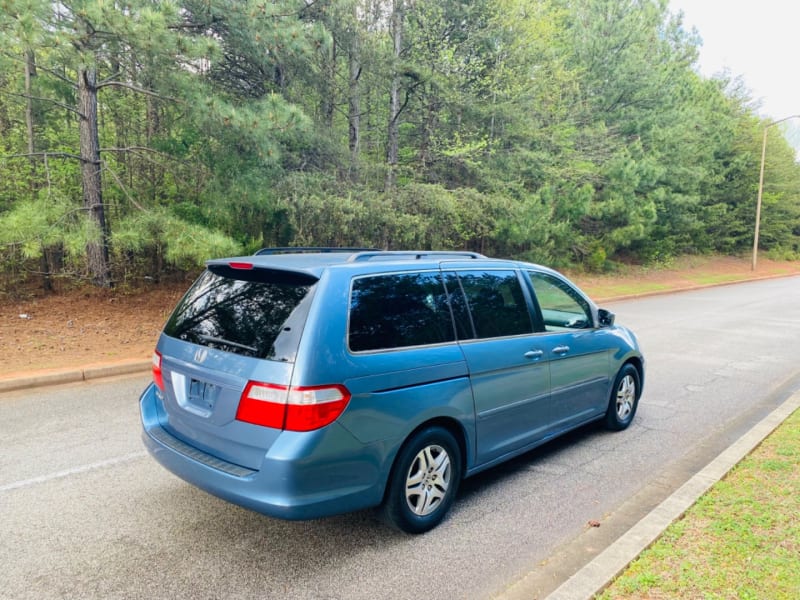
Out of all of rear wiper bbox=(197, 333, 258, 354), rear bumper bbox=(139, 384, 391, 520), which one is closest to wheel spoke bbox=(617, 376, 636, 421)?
rear bumper bbox=(139, 384, 391, 520)

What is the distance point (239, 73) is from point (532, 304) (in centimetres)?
1023

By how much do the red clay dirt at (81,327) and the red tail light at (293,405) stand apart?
18.5ft

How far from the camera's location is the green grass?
2.66 metres

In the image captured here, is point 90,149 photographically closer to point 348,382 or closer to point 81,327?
point 81,327

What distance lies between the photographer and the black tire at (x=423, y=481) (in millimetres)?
3172

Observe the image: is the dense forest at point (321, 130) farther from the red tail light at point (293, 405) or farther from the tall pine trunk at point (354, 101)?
the red tail light at point (293, 405)

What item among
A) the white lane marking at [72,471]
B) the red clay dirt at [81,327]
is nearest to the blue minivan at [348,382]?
the white lane marking at [72,471]

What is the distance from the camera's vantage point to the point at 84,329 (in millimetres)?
9078

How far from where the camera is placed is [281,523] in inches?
138

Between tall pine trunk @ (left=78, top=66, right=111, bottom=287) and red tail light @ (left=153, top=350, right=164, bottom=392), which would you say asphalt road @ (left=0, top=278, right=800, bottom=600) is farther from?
tall pine trunk @ (left=78, top=66, right=111, bottom=287)

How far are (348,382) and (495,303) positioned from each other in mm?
1566

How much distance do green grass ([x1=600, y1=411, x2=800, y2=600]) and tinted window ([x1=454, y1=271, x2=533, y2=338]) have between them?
1.67 m

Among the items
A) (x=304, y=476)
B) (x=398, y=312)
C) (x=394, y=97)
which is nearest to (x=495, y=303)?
(x=398, y=312)

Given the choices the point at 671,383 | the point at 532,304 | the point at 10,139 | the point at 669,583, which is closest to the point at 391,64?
the point at 10,139
